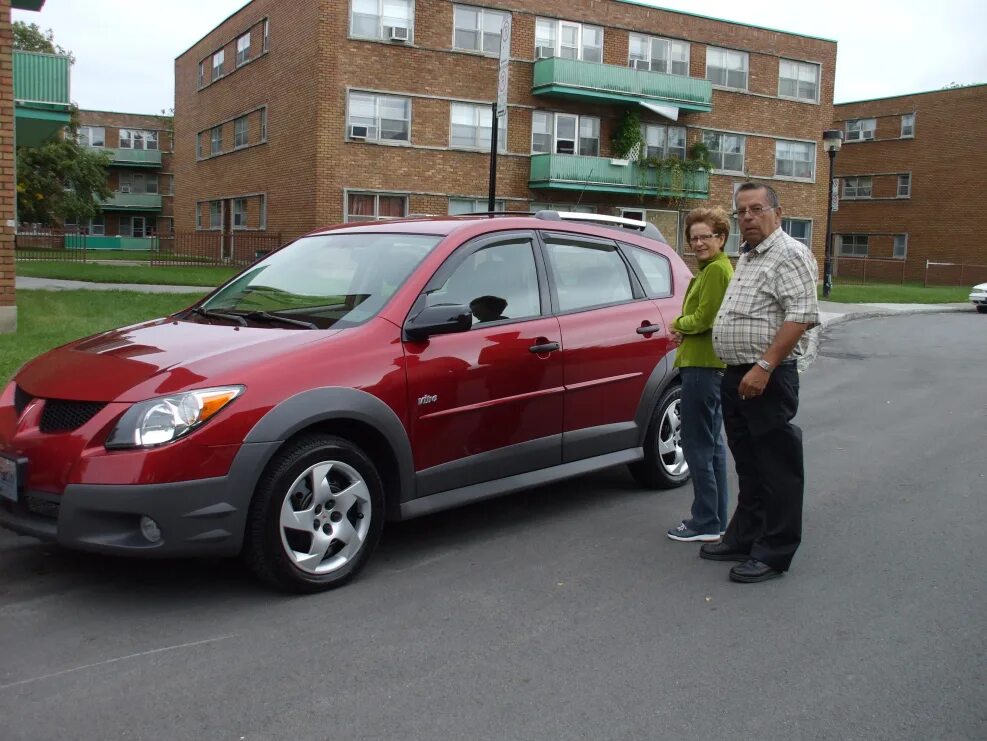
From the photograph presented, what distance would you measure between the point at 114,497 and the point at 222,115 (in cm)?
3630

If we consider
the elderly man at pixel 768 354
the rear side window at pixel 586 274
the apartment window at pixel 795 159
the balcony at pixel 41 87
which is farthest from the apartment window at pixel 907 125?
the elderly man at pixel 768 354

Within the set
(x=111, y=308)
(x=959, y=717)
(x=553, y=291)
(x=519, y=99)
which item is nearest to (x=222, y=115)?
(x=519, y=99)

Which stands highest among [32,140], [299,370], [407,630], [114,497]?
[32,140]

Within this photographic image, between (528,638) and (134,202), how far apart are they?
70.7 m

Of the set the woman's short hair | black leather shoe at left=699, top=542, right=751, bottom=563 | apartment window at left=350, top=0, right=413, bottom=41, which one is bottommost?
black leather shoe at left=699, top=542, right=751, bottom=563

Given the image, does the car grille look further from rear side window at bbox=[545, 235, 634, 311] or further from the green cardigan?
the green cardigan

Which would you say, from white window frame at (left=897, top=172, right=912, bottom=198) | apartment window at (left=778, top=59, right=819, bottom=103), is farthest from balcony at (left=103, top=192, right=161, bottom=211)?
white window frame at (left=897, top=172, right=912, bottom=198)

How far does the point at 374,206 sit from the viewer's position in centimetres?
3017

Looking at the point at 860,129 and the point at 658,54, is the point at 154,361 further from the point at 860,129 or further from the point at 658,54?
the point at 860,129

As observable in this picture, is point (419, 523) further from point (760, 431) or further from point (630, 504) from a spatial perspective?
point (760, 431)

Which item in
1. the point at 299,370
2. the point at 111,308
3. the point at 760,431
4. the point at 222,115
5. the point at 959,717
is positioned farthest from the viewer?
the point at 222,115

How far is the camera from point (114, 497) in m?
4.14

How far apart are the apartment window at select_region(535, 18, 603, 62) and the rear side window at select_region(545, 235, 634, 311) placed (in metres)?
27.9

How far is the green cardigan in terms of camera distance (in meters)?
5.25
